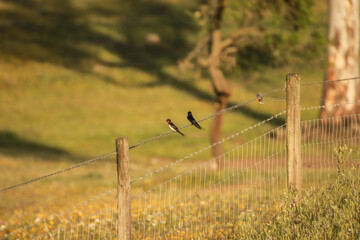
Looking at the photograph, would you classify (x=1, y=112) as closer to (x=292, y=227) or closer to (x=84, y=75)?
(x=84, y=75)

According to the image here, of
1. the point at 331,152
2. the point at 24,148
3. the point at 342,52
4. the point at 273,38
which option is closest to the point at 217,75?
the point at 273,38

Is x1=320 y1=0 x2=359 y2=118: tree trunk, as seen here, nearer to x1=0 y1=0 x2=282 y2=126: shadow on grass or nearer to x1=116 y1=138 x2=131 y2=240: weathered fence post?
x1=0 y1=0 x2=282 y2=126: shadow on grass

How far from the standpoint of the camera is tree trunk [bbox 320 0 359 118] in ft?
70.9

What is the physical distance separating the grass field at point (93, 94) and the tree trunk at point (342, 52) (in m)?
2.00

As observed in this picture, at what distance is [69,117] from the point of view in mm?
29906

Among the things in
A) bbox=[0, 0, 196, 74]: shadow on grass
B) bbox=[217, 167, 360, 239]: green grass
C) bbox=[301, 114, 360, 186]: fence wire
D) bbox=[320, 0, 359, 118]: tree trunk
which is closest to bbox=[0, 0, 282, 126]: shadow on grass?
bbox=[0, 0, 196, 74]: shadow on grass

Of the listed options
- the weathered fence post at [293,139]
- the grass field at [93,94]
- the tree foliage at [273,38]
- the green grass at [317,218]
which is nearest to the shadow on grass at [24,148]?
the grass field at [93,94]

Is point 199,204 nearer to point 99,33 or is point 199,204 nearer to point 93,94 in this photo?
point 93,94

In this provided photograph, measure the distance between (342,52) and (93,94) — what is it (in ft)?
54.6

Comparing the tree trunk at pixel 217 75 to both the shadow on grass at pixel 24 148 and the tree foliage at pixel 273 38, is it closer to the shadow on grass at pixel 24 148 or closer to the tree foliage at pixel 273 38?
the tree foliage at pixel 273 38

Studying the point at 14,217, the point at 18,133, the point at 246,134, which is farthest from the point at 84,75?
the point at 14,217

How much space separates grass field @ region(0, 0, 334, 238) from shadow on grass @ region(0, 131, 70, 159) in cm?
5

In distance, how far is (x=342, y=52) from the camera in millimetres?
22125

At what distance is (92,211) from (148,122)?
17.3 meters
